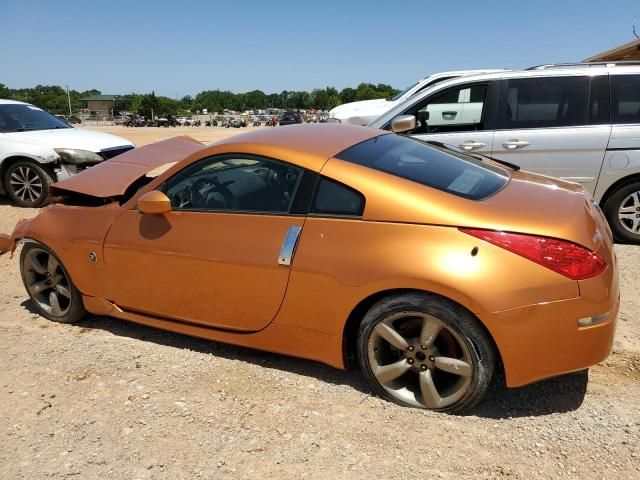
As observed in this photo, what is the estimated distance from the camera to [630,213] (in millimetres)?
5434

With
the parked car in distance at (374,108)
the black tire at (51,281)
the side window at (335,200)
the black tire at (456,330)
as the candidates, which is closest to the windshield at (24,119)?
the parked car in distance at (374,108)

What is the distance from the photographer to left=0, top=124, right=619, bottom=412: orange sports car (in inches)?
96.3

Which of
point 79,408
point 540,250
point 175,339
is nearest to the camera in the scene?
point 540,250

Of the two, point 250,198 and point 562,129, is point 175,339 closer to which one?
point 250,198

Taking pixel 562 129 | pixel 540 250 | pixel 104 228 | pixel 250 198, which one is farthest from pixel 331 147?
pixel 562 129

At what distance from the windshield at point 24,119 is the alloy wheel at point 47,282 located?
5.15 metres

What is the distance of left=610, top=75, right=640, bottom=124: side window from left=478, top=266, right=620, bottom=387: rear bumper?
3.54 m

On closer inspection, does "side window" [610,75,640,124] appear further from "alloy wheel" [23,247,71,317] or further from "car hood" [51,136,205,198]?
"alloy wheel" [23,247,71,317]

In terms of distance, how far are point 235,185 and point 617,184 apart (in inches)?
165

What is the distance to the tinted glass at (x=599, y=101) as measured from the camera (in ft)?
17.7

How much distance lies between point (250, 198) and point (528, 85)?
3.89 meters

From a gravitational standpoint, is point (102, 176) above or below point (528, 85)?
below

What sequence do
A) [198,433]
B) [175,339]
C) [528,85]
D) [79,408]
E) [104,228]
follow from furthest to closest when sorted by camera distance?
1. [528,85]
2. [175,339]
3. [104,228]
4. [79,408]
5. [198,433]

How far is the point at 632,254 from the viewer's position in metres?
5.20
